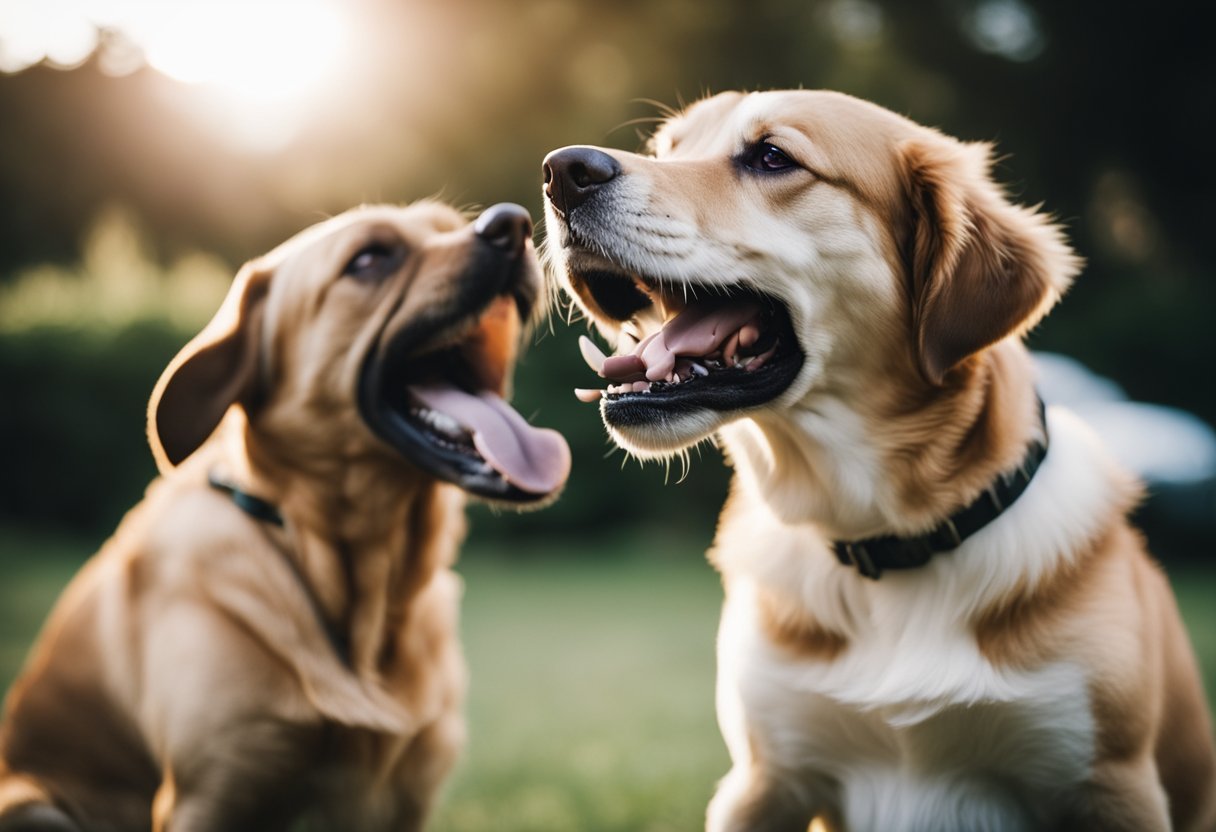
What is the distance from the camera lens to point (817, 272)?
2.50m

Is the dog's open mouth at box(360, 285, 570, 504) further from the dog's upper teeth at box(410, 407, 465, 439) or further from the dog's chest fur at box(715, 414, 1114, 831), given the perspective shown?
the dog's chest fur at box(715, 414, 1114, 831)

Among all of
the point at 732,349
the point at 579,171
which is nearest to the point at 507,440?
the point at 732,349

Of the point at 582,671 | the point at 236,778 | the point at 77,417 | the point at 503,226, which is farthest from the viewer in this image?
the point at 77,417

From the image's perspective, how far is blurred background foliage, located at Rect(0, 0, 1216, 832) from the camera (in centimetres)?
589

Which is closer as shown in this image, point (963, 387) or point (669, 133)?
point (963, 387)

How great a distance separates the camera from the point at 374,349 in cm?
314

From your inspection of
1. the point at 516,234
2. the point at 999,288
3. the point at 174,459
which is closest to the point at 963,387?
the point at 999,288

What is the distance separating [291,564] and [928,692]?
180cm

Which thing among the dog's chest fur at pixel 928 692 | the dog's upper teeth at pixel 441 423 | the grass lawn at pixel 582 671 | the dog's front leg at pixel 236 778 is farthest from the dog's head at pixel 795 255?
the grass lawn at pixel 582 671

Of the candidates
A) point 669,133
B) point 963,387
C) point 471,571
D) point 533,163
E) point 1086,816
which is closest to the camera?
point 1086,816

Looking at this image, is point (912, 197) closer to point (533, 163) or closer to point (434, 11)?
point (533, 163)

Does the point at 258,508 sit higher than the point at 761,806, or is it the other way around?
the point at 258,508

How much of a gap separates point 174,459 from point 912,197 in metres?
2.08

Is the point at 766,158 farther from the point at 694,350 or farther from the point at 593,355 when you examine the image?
the point at 593,355
